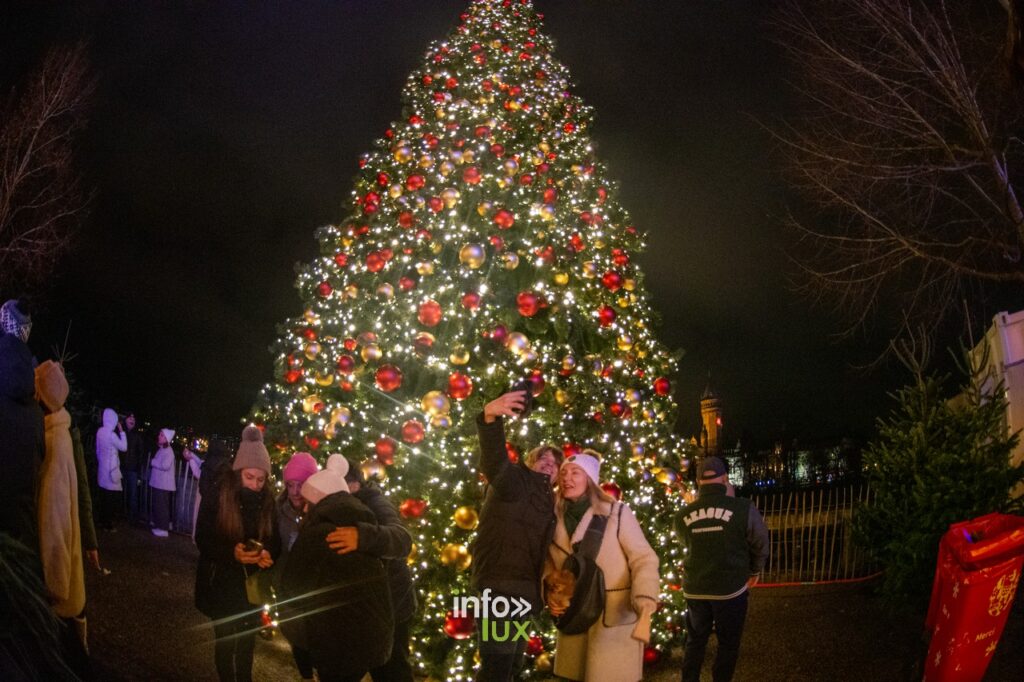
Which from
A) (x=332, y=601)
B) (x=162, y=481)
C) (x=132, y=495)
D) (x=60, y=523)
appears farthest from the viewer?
(x=132, y=495)

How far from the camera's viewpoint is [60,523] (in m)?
3.57

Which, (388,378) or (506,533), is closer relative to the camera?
(506,533)

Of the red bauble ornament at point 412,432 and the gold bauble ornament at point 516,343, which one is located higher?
the gold bauble ornament at point 516,343

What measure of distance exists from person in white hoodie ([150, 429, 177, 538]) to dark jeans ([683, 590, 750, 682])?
10843mm

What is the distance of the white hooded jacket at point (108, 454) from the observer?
11.9 meters

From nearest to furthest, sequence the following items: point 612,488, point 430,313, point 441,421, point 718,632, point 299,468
Result: point 299,468
point 718,632
point 441,421
point 612,488
point 430,313

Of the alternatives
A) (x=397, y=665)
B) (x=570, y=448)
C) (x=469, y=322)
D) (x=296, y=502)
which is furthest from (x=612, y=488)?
(x=296, y=502)

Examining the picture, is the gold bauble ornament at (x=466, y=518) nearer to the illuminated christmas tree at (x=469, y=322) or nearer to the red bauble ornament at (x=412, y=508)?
the illuminated christmas tree at (x=469, y=322)

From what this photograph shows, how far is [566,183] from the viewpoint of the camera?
8609 millimetres

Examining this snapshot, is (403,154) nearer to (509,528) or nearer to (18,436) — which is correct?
(509,528)

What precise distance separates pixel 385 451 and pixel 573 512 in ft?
7.69

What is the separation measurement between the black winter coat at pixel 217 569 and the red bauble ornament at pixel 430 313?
95.9 inches

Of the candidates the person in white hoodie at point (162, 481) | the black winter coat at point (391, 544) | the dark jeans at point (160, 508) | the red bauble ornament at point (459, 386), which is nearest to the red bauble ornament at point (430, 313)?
the red bauble ornament at point (459, 386)

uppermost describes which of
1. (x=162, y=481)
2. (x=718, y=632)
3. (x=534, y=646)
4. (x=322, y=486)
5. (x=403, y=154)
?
(x=403, y=154)
